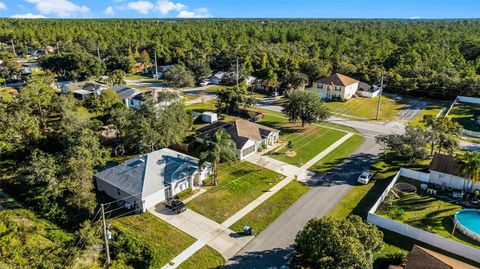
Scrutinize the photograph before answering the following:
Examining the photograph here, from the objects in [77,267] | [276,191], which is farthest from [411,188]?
[77,267]

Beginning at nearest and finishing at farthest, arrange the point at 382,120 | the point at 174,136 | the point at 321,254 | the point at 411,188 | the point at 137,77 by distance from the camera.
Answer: the point at 321,254, the point at 411,188, the point at 174,136, the point at 382,120, the point at 137,77

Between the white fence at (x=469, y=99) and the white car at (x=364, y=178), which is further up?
the white fence at (x=469, y=99)

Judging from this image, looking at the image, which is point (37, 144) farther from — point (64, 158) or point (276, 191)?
point (276, 191)

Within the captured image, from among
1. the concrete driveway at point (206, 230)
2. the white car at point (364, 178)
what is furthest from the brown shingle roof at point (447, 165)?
the concrete driveway at point (206, 230)

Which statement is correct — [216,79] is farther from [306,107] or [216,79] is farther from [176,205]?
[176,205]

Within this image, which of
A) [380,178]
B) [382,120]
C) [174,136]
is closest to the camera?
[380,178]

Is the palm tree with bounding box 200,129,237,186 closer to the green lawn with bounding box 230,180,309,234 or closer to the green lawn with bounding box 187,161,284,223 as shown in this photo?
the green lawn with bounding box 187,161,284,223

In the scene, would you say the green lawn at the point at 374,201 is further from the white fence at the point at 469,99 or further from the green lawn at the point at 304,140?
the white fence at the point at 469,99
